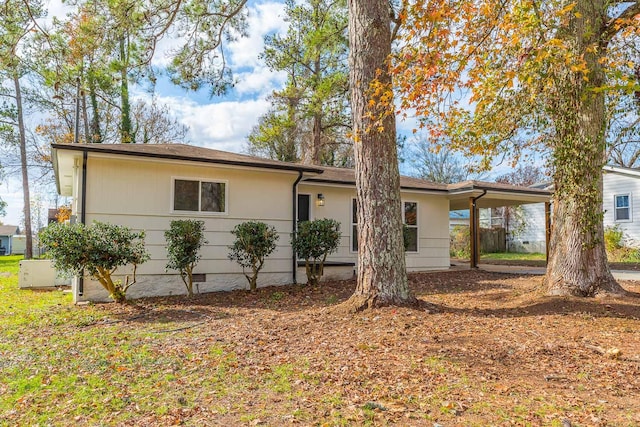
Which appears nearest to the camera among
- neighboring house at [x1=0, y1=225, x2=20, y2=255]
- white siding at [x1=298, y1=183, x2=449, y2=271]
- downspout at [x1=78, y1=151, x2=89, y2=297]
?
downspout at [x1=78, y1=151, x2=89, y2=297]

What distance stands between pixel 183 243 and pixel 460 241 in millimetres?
16556

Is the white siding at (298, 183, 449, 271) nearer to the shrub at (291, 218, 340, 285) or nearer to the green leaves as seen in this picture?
the shrub at (291, 218, 340, 285)

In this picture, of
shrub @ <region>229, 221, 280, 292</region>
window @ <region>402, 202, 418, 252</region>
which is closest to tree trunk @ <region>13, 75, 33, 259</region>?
shrub @ <region>229, 221, 280, 292</region>

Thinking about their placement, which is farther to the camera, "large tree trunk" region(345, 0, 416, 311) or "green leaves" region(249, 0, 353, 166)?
"green leaves" region(249, 0, 353, 166)

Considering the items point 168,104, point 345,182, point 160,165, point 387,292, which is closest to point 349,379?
point 387,292

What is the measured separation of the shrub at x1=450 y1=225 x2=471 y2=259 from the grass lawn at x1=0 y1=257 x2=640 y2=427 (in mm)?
14012

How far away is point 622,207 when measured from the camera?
17078 mm

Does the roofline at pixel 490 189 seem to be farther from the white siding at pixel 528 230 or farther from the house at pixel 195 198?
the white siding at pixel 528 230

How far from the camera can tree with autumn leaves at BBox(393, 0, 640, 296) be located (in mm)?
5418

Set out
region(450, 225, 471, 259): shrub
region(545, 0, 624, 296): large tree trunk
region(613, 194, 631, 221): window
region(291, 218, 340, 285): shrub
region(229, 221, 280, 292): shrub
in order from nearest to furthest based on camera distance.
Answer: region(545, 0, 624, 296): large tree trunk
region(229, 221, 280, 292): shrub
region(291, 218, 340, 285): shrub
region(613, 194, 631, 221): window
region(450, 225, 471, 259): shrub

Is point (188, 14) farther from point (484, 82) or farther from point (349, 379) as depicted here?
point (349, 379)

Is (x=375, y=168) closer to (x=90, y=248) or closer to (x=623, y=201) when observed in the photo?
(x=90, y=248)

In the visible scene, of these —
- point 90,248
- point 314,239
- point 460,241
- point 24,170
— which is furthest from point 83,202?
point 460,241

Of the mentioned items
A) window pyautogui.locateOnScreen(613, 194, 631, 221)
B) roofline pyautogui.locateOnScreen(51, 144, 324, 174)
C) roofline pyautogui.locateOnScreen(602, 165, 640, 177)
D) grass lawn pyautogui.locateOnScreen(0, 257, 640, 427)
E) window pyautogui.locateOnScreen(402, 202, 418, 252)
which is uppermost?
roofline pyautogui.locateOnScreen(602, 165, 640, 177)
